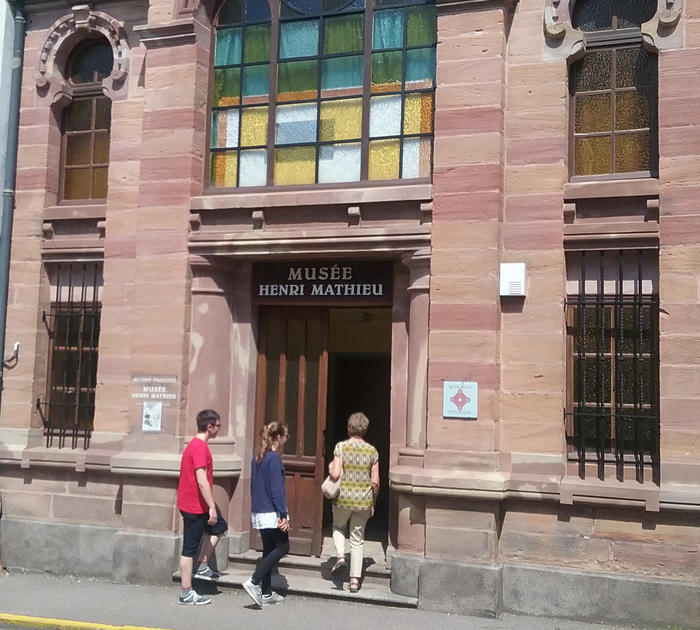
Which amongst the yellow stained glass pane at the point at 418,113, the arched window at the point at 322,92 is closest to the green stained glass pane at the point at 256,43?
the arched window at the point at 322,92

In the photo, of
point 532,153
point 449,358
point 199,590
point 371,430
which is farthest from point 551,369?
point 371,430

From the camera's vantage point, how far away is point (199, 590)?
9.30 metres

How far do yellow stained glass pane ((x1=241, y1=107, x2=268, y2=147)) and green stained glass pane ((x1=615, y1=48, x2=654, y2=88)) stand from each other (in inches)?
146

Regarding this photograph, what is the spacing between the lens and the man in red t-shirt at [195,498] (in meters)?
8.63

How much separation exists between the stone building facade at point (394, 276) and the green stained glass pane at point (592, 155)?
29mm

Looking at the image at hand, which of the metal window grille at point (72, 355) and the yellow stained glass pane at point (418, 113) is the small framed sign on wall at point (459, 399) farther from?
the metal window grille at point (72, 355)

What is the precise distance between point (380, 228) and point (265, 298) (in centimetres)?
172

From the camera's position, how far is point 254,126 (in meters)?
10.2

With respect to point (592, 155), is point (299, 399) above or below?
below

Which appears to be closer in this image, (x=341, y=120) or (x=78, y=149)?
(x=341, y=120)

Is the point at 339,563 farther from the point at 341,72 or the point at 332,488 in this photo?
the point at 341,72

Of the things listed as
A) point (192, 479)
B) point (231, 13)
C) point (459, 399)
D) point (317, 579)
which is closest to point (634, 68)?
point (459, 399)

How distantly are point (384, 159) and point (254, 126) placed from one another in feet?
5.20

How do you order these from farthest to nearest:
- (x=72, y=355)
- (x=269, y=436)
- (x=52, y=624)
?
(x=72, y=355) → (x=269, y=436) → (x=52, y=624)
